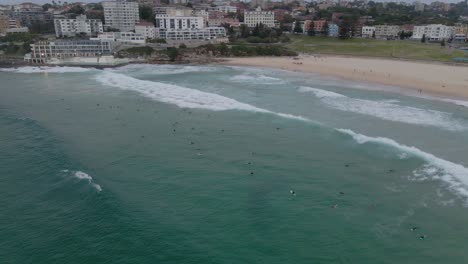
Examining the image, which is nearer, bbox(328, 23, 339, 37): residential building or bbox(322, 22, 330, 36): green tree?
bbox(322, 22, 330, 36): green tree

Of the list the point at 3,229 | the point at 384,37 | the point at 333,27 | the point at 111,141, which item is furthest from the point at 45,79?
the point at 384,37

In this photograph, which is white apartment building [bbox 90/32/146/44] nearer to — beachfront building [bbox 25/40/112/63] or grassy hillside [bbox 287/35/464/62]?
beachfront building [bbox 25/40/112/63]

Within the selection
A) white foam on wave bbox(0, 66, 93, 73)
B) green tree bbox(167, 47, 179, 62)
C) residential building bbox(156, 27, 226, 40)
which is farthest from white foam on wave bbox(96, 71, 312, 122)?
residential building bbox(156, 27, 226, 40)

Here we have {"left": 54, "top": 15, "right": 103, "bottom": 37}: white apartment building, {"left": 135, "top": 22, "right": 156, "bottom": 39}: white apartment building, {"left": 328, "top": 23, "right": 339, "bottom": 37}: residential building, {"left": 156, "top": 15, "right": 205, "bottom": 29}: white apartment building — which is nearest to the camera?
{"left": 135, "top": 22, "right": 156, "bottom": 39}: white apartment building

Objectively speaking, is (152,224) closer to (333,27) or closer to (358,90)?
(358,90)

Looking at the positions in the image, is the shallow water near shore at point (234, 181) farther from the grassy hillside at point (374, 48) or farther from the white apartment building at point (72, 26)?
the white apartment building at point (72, 26)

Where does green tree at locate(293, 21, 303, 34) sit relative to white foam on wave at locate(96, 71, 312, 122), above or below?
above

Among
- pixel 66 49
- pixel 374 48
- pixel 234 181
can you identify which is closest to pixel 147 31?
pixel 66 49

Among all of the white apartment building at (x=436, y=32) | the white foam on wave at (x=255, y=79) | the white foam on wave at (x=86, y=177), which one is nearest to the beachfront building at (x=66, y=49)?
the white foam on wave at (x=255, y=79)
